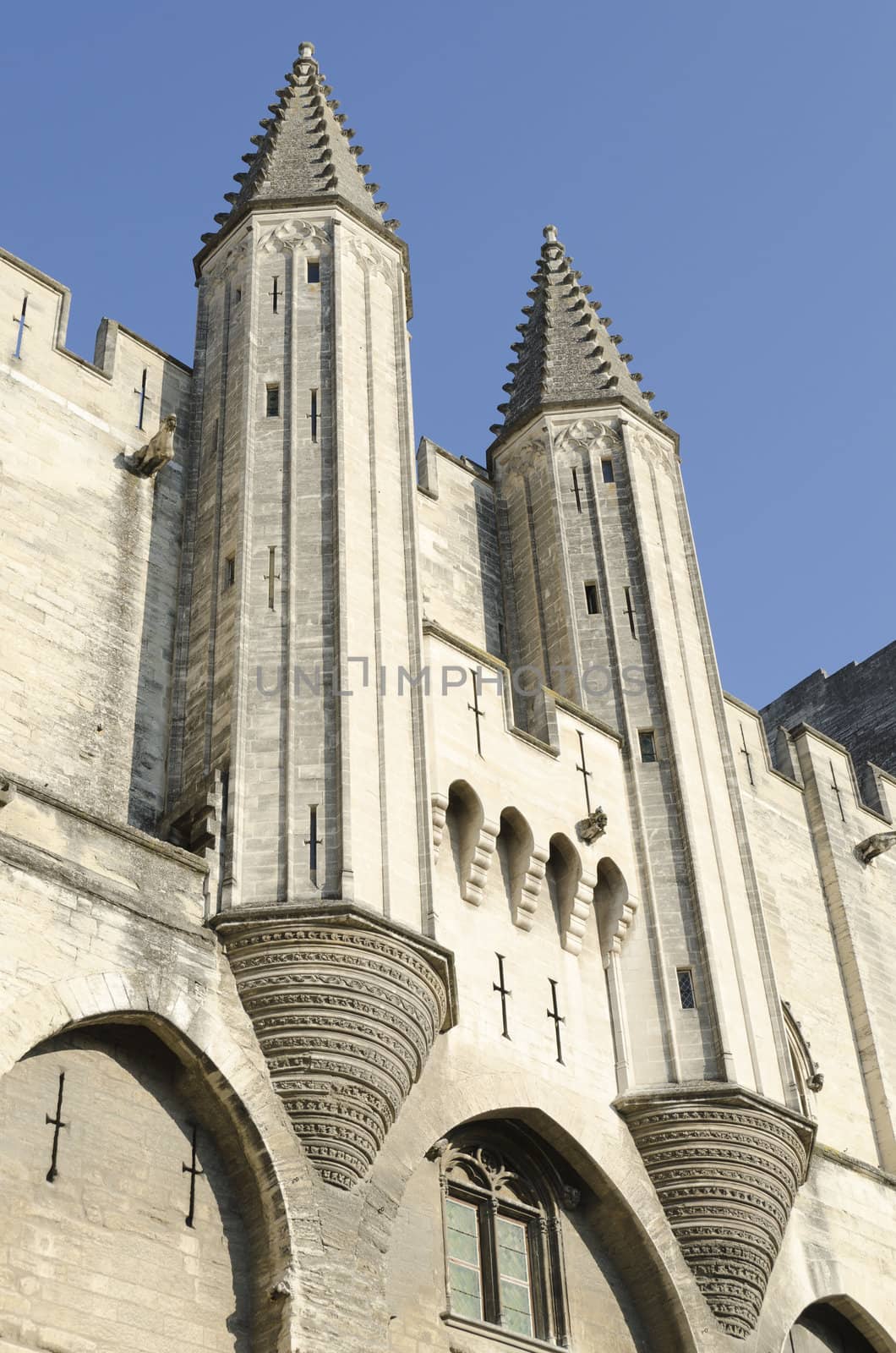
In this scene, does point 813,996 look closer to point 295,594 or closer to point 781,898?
point 781,898

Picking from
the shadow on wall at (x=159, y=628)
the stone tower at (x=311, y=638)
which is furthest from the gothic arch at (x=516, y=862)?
the shadow on wall at (x=159, y=628)

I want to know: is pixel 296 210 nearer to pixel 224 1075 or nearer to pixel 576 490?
pixel 576 490

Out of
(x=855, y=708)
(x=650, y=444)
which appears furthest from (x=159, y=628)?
(x=855, y=708)

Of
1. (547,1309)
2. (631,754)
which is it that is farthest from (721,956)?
(547,1309)

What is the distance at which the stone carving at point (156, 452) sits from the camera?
17969 millimetres

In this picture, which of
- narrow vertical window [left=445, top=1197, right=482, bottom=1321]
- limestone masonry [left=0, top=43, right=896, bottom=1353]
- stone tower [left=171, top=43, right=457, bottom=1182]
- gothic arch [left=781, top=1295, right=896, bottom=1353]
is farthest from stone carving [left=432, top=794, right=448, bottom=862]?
gothic arch [left=781, top=1295, right=896, bottom=1353]

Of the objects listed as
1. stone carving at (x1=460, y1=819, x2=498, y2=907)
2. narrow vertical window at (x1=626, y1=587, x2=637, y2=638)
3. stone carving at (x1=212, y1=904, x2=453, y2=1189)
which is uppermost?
narrow vertical window at (x1=626, y1=587, x2=637, y2=638)

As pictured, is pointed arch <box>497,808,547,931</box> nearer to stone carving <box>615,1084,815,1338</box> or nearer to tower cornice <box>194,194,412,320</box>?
stone carving <box>615,1084,815,1338</box>

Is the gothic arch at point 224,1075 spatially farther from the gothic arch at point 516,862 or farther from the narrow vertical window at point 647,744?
the narrow vertical window at point 647,744

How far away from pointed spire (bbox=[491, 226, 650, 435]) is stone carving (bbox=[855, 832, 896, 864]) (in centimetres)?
642

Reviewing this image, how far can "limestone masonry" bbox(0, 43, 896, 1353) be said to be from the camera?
1320 centimetres

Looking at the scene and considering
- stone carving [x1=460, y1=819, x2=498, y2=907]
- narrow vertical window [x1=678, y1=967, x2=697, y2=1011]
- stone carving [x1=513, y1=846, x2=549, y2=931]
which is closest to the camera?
stone carving [x1=460, y1=819, x2=498, y2=907]

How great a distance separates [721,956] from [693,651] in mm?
4320

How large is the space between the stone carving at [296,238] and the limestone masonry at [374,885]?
0.07 meters
